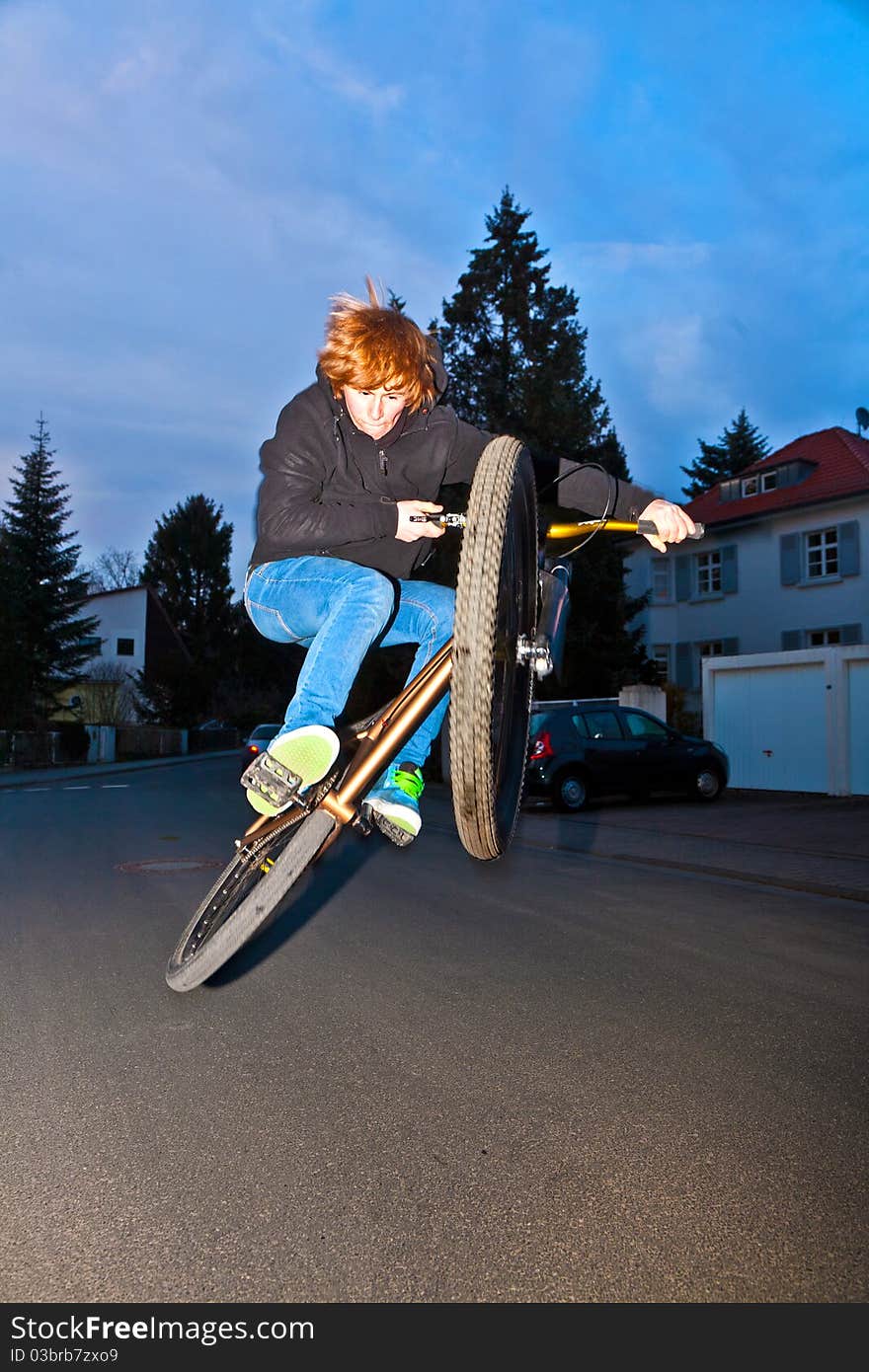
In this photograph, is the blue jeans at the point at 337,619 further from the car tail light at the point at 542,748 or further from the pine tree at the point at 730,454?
the pine tree at the point at 730,454

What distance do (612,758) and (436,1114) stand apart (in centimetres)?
1571

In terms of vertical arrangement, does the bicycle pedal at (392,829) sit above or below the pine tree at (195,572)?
below

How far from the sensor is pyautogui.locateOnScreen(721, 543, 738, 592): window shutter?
35219 mm

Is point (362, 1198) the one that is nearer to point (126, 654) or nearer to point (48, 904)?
point (48, 904)

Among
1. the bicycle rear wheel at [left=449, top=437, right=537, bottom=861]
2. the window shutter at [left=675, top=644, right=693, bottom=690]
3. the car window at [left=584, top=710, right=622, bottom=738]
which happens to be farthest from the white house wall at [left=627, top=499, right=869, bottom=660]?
the bicycle rear wheel at [left=449, top=437, right=537, bottom=861]

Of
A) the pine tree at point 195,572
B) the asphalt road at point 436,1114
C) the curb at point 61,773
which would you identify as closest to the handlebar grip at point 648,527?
the asphalt road at point 436,1114

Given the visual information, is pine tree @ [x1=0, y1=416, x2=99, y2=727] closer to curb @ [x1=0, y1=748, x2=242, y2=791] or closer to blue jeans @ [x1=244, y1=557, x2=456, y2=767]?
curb @ [x1=0, y1=748, x2=242, y2=791]

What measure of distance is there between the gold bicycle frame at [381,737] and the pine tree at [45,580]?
1672 inches

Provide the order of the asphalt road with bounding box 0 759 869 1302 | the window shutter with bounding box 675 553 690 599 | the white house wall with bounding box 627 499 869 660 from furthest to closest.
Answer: the window shutter with bounding box 675 553 690 599
the white house wall with bounding box 627 499 869 660
the asphalt road with bounding box 0 759 869 1302

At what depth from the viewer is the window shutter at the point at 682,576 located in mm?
36844

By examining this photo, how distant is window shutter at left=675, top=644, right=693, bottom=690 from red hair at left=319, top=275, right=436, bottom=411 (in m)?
34.1

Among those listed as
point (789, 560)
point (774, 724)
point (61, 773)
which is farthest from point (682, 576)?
point (61, 773)

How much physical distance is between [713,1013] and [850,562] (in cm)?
2918

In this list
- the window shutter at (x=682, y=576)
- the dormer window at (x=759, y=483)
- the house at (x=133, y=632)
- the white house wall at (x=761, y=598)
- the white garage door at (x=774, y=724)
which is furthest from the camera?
the house at (x=133, y=632)
